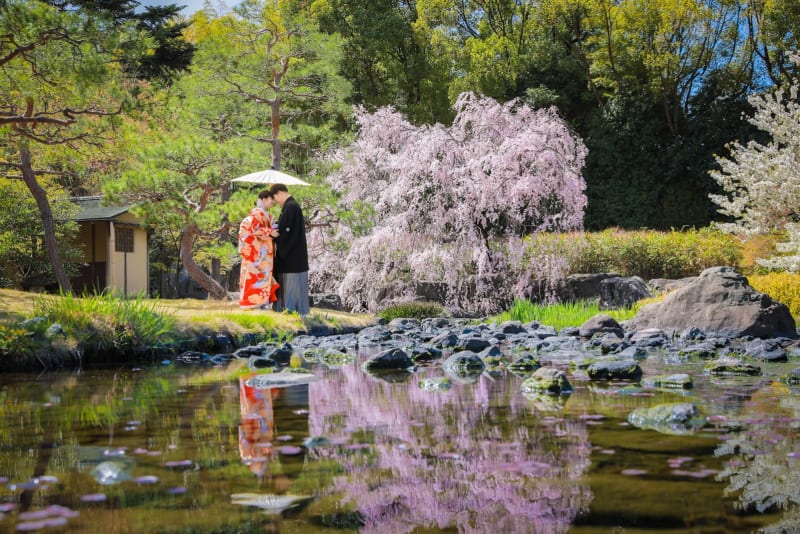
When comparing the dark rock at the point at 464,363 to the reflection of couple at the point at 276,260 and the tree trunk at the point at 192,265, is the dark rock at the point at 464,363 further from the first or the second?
the tree trunk at the point at 192,265

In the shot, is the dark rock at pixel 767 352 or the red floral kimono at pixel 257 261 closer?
the dark rock at pixel 767 352

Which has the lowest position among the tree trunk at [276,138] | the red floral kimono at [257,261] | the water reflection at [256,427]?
the water reflection at [256,427]

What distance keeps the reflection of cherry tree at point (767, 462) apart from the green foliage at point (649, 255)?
39.7ft

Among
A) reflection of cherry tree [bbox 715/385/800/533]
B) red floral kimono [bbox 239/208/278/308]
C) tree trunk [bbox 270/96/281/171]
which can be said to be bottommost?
reflection of cherry tree [bbox 715/385/800/533]

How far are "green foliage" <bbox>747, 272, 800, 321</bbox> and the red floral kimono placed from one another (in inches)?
290

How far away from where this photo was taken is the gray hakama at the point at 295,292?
10688 mm

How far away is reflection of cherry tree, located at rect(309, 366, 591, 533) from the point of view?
214 centimetres

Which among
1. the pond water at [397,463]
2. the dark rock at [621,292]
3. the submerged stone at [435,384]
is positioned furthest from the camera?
the dark rock at [621,292]

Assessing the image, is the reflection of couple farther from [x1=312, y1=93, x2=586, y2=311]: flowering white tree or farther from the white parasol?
[x1=312, y1=93, x2=586, y2=311]: flowering white tree

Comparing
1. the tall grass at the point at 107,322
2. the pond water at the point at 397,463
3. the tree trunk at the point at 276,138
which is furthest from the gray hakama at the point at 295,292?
the pond water at the point at 397,463

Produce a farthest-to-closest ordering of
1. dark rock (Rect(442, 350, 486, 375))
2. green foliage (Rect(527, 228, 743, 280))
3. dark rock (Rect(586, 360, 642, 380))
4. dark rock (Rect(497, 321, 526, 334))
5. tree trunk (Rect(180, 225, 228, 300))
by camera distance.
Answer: green foliage (Rect(527, 228, 743, 280)) → tree trunk (Rect(180, 225, 228, 300)) → dark rock (Rect(497, 321, 526, 334)) → dark rock (Rect(442, 350, 486, 375)) → dark rock (Rect(586, 360, 642, 380))

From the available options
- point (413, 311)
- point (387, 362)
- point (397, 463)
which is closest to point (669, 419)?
point (397, 463)

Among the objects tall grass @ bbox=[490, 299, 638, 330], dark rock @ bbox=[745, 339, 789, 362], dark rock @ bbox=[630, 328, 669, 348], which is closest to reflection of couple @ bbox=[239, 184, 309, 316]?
tall grass @ bbox=[490, 299, 638, 330]

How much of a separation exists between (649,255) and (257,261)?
9.29m
